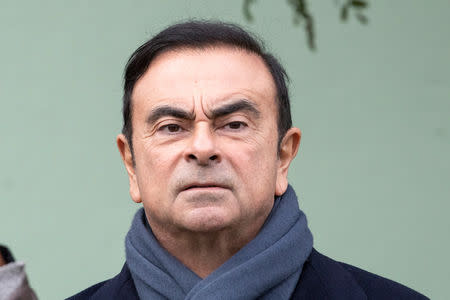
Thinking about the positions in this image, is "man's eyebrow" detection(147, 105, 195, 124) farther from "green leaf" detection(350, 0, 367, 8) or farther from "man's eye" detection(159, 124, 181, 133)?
"green leaf" detection(350, 0, 367, 8)

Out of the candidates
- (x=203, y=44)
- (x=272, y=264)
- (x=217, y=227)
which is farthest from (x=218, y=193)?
(x=203, y=44)

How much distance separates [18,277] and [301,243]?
719 mm

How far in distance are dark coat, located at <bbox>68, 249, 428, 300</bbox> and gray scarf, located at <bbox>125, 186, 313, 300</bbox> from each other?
0.04 metres

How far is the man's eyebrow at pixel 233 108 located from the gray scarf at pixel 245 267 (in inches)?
11.0

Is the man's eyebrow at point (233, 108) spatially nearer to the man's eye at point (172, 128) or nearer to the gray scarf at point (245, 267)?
the man's eye at point (172, 128)

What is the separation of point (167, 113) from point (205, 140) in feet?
0.44

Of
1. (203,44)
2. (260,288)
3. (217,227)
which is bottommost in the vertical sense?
(260,288)

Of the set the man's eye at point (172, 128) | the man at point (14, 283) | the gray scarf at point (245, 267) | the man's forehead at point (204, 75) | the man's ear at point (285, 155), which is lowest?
the gray scarf at point (245, 267)

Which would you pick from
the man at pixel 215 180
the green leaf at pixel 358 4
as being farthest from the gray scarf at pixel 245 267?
the green leaf at pixel 358 4

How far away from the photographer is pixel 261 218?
2664mm

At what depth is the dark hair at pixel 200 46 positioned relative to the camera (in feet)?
8.83

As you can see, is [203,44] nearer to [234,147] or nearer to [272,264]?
[234,147]

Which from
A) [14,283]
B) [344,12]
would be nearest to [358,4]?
[344,12]

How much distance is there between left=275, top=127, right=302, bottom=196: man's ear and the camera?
2.74 meters
